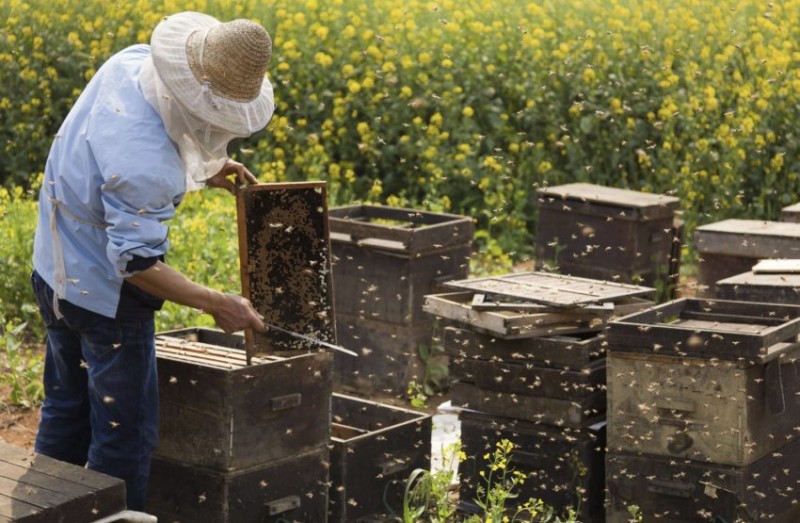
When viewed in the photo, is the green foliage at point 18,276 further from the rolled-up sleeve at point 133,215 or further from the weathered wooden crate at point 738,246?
the weathered wooden crate at point 738,246

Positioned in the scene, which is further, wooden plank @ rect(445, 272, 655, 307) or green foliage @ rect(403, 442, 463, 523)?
wooden plank @ rect(445, 272, 655, 307)

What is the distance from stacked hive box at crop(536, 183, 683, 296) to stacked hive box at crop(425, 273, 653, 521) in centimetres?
199

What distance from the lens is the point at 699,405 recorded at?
14.2 ft

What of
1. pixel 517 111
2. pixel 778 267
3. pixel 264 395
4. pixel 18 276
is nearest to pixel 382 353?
pixel 778 267

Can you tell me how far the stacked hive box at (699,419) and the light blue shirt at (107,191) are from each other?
1.70 meters

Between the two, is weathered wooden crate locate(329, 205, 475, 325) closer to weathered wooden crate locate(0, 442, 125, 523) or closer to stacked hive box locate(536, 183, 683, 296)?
stacked hive box locate(536, 183, 683, 296)

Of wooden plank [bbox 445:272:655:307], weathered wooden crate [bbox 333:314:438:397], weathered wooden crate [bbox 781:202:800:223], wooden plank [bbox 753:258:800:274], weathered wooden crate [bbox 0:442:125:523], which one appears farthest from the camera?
weathered wooden crate [bbox 781:202:800:223]

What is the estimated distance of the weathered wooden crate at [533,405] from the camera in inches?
182

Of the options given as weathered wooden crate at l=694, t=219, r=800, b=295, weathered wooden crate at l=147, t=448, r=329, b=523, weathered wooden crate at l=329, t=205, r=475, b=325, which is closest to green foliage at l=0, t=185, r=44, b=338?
weathered wooden crate at l=329, t=205, r=475, b=325

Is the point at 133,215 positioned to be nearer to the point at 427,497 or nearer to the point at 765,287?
the point at 427,497

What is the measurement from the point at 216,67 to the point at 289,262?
91cm

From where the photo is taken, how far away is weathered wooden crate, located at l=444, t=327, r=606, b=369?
462cm

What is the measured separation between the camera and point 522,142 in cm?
938

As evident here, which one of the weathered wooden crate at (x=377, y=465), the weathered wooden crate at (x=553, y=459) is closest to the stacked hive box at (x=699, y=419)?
the weathered wooden crate at (x=553, y=459)
